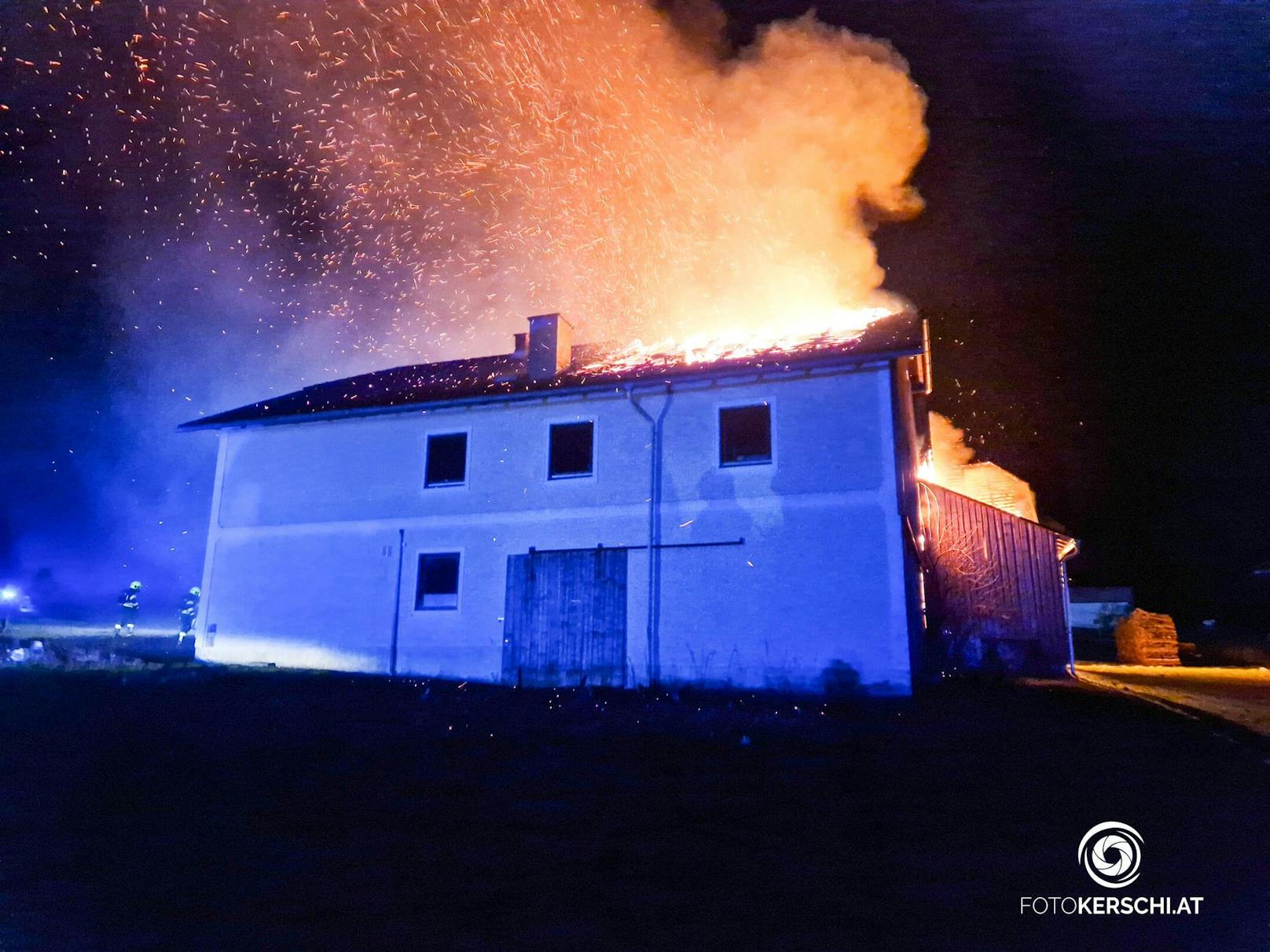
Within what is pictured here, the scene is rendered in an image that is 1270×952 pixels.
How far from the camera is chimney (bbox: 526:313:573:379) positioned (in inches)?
697

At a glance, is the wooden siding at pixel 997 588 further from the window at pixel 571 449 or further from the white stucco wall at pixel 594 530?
the window at pixel 571 449

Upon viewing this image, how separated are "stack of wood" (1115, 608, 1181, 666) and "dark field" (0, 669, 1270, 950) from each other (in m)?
24.8

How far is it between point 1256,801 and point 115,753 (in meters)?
9.81

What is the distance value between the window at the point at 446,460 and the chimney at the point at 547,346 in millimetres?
2074

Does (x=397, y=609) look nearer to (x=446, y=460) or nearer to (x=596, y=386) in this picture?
(x=446, y=460)

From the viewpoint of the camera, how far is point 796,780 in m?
7.03

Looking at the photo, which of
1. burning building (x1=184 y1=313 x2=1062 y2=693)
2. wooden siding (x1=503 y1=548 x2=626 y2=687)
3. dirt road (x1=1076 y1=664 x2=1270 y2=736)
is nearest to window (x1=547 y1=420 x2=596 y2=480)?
burning building (x1=184 y1=313 x2=1062 y2=693)

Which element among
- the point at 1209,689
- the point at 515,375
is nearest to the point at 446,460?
the point at 515,375

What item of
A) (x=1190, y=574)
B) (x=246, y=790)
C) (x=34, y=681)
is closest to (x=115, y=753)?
(x=246, y=790)

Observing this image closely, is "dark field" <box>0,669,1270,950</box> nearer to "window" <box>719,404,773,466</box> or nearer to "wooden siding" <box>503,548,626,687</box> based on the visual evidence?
"wooden siding" <box>503,548,626,687</box>

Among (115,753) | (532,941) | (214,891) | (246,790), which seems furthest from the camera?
(115,753)

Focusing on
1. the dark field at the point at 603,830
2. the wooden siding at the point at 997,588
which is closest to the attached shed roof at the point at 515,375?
the wooden siding at the point at 997,588

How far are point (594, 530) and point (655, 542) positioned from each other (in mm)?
1266

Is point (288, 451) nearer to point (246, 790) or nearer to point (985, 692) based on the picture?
point (246, 790)
